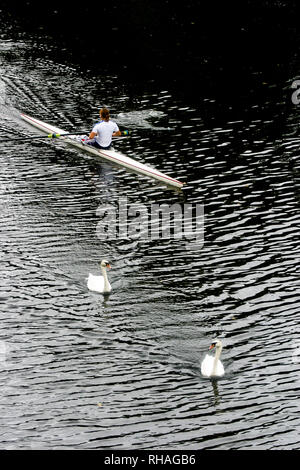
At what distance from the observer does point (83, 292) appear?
22.4m

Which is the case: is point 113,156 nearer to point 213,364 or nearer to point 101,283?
point 101,283

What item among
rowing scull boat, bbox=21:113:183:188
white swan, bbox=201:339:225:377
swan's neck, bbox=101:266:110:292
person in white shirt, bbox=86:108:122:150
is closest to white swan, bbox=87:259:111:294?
swan's neck, bbox=101:266:110:292

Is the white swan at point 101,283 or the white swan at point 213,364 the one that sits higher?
the white swan at point 101,283

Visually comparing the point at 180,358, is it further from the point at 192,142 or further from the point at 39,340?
the point at 192,142

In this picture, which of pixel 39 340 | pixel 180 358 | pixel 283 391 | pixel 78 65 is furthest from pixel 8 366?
pixel 78 65

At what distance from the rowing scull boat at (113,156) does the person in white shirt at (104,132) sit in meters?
0.29

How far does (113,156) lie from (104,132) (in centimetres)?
106

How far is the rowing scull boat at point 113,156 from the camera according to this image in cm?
2988

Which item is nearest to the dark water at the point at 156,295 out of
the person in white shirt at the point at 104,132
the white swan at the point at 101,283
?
the white swan at the point at 101,283

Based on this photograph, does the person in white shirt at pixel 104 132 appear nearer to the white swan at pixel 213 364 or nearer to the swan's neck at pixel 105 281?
the swan's neck at pixel 105 281

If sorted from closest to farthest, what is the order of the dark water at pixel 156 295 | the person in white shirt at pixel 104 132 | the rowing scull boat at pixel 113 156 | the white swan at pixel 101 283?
the dark water at pixel 156 295 < the white swan at pixel 101 283 < the rowing scull boat at pixel 113 156 < the person in white shirt at pixel 104 132

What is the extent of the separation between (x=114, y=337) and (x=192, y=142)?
15.1 meters

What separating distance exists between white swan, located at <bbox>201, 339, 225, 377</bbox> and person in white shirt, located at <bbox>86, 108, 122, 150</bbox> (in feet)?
52.0

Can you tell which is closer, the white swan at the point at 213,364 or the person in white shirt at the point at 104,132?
the white swan at the point at 213,364
